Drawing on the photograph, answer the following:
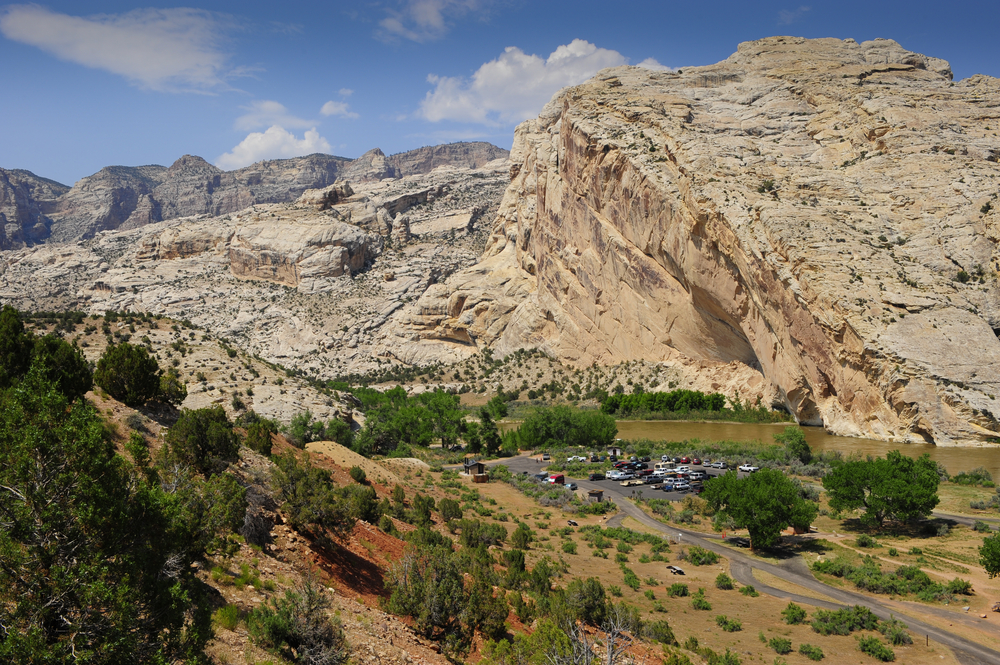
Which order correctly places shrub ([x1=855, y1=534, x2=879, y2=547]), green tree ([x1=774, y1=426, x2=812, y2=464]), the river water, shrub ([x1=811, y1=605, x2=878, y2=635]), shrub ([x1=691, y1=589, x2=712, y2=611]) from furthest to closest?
green tree ([x1=774, y1=426, x2=812, y2=464])
the river water
shrub ([x1=855, y1=534, x2=879, y2=547])
shrub ([x1=691, y1=589, x2=712, y2=611])
shrub ([x1=811, y1=605, x2=878, y2=635])

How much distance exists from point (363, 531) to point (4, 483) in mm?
12721

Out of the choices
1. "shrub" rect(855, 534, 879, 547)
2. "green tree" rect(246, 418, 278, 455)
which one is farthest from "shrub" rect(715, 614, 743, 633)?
"green tree" rect(246, 418, 278, 455)

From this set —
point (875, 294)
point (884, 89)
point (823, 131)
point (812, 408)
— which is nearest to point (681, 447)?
point (812, 408)

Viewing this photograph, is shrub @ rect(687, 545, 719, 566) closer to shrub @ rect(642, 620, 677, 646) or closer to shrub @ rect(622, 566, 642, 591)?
shrub @ rect(622, 566, 642, 591)

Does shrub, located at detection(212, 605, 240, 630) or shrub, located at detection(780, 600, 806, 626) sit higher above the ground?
shrub, located at detection(212, 605, 240, 630)

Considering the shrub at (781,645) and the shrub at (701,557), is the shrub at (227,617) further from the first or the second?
the shrub at (701,557)

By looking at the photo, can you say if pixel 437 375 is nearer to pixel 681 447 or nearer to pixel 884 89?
pixel 681 447

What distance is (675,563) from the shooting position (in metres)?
25.2

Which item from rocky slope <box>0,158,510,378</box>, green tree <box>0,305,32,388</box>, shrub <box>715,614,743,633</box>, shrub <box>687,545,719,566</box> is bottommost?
shrub <box>687,545,719,566</box>

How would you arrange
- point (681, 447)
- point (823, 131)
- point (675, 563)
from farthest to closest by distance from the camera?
point (823, 131), point (681, 447), point (675, 563)

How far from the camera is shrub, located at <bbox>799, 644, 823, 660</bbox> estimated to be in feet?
52.7

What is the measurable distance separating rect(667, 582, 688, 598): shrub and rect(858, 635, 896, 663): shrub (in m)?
5.56

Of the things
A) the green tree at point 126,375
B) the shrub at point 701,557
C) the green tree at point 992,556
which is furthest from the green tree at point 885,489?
the green tree at point 126,375

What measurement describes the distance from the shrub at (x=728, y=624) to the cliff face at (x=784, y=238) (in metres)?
41.2
